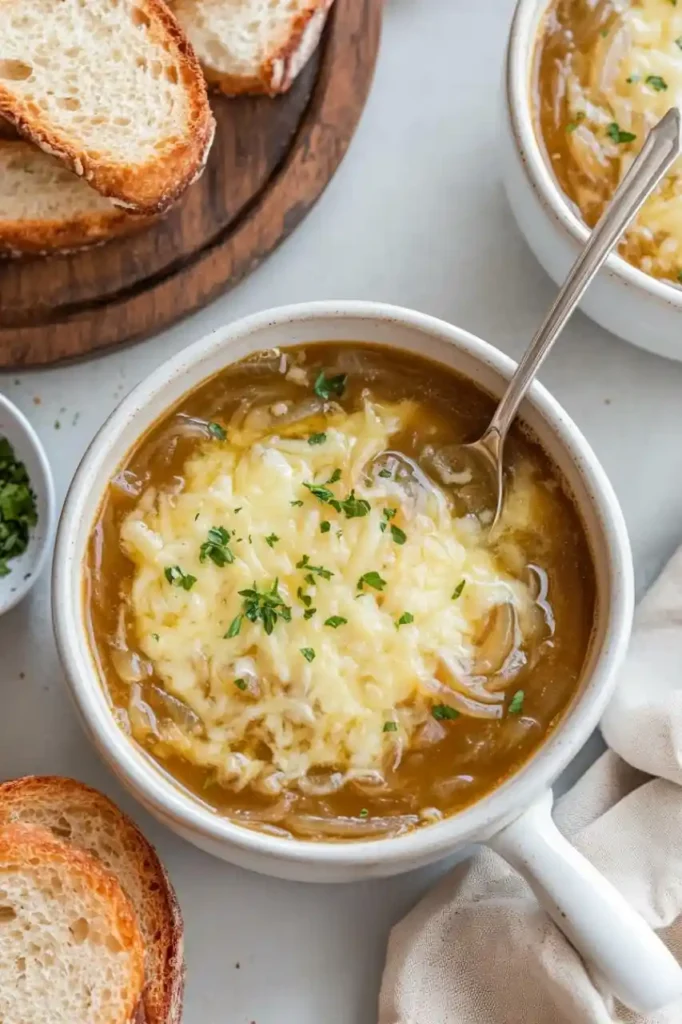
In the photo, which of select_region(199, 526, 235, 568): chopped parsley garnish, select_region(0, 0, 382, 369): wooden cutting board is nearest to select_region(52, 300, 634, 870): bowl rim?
select_region(199, 526, 235, 568): chopped parsley garnish

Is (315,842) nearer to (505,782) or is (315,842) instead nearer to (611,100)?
(505,782)

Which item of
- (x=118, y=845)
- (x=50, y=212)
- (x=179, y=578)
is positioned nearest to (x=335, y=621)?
(x=179, y=578)

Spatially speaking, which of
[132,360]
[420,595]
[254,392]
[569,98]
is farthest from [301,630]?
[569,98]

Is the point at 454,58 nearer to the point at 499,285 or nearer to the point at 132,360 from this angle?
the point at 499,285

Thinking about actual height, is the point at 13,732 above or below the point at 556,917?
below

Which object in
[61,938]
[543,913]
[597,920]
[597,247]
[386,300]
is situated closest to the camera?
→ [597,920]
